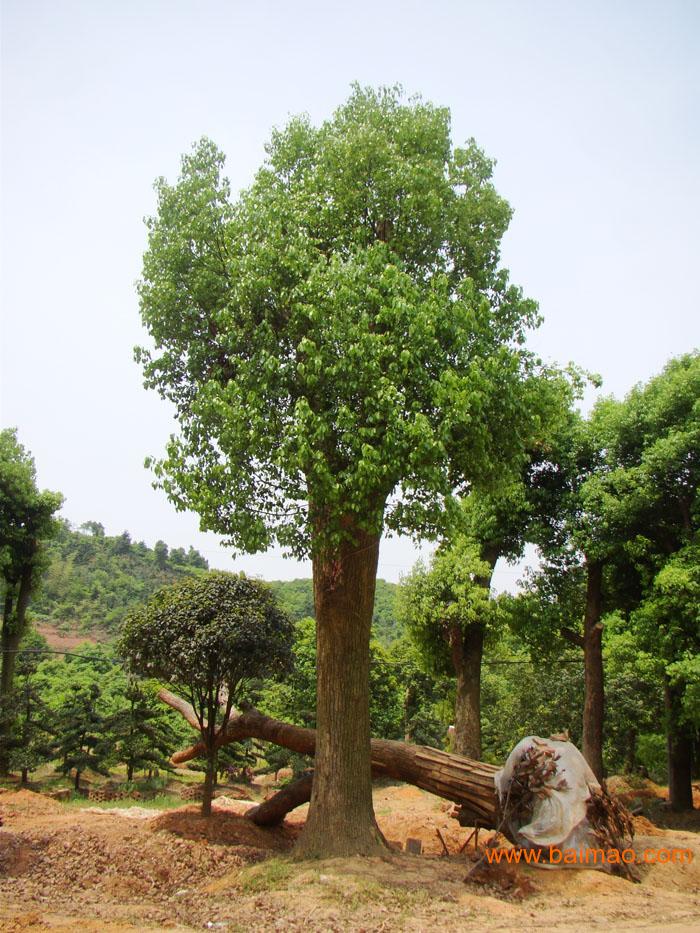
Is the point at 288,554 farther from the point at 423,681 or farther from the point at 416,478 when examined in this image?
the point at 423,681

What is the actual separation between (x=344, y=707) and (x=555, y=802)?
9.98 ft

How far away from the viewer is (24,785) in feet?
56.0

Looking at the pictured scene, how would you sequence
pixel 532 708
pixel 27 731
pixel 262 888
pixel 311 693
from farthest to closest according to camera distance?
pixel 532 708, pixel 311 693, pixel 27 731, pixel 262 888

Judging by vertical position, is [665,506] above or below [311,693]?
above

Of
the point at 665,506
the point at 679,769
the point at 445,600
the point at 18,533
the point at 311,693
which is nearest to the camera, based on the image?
the point at 665,506

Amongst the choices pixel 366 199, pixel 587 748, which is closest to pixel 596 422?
pixel 587 748

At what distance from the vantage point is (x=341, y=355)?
28.1ft

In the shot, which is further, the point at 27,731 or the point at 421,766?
the point at 27,731

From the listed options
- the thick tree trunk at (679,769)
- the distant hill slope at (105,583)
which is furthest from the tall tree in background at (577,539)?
the distant hill slope at (105,583)

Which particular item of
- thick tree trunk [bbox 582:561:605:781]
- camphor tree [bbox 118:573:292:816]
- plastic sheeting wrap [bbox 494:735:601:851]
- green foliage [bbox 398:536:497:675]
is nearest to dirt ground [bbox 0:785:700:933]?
plastic sheeting wrap [bbox 494:735:601:851]

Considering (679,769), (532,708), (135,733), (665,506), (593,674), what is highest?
(665,506)

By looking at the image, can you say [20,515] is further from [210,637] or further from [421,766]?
[421,766]

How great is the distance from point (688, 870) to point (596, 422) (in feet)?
35.2

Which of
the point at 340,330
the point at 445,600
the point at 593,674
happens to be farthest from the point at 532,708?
the point at 340,330
